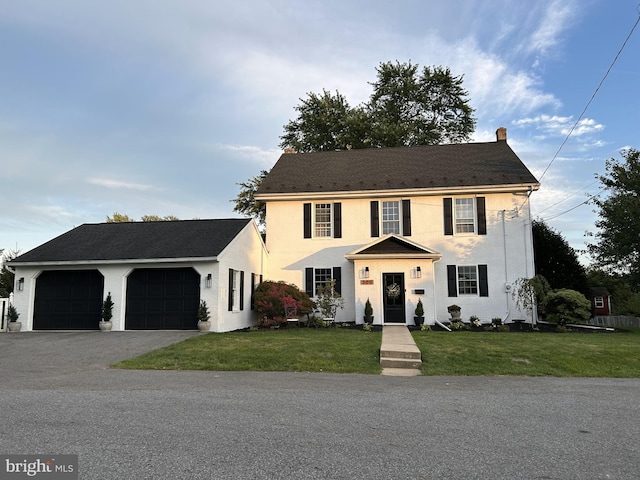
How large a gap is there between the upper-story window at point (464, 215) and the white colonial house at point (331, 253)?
Result: 0.14ft

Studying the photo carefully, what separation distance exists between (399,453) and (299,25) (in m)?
12.2

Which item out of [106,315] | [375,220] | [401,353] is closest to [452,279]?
[375,220]

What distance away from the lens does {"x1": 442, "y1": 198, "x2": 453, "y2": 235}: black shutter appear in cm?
1792

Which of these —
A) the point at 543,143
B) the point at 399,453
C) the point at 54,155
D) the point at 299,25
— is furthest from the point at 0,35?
the point at 543,143

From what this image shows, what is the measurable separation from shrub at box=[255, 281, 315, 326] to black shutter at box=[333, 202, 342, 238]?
10.9 feet

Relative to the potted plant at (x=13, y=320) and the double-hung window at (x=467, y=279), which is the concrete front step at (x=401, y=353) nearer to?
the double-hung window at (x=467, y=279)

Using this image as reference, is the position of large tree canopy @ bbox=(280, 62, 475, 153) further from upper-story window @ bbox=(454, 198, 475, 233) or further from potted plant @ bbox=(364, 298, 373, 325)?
potted plant @ bbox=(364, 298, 373, 325)

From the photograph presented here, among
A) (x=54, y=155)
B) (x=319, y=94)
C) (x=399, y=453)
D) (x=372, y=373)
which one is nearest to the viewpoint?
(x=399, y=453)

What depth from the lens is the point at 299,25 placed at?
12586 millimetres

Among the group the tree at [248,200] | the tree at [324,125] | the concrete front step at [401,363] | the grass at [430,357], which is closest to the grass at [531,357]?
the grass at [430,357]

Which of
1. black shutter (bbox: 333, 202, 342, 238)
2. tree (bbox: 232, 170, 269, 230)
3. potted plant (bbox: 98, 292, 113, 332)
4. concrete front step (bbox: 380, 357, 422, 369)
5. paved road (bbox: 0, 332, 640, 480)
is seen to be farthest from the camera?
tree (bbox: 232, 170, 269, 230)

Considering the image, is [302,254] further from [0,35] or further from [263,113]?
[0,35]

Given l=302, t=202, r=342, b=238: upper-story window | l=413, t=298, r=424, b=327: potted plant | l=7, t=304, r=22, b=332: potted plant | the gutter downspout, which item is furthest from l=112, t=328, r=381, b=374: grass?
the gutter downspout

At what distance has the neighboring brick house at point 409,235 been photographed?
55.0ft
